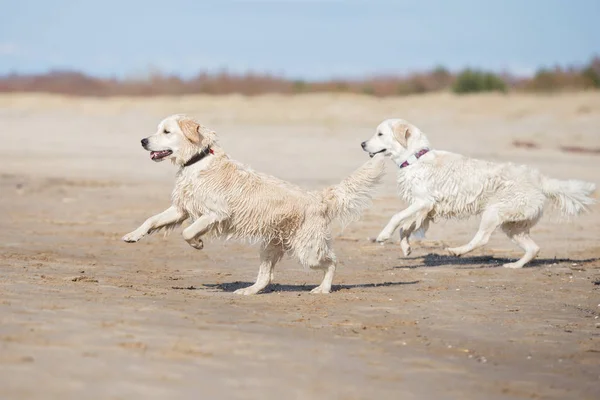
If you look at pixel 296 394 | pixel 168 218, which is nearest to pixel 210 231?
pixel 168 218

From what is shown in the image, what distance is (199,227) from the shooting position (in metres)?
9.53

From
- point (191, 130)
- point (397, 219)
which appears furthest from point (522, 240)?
point (191, 130)

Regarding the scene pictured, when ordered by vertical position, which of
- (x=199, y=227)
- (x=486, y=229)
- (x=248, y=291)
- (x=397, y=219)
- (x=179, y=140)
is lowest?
(x=248, y=291)

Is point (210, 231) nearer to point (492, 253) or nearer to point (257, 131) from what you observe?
point (492, 253)

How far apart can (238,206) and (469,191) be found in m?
3.72

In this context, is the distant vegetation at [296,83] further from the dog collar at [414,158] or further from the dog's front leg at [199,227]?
the dog's front leg at [199,227]

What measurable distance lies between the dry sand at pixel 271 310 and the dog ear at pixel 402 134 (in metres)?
1.44

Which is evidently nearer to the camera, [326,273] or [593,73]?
[326,273]

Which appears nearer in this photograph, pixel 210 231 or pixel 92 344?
pixel 92 344

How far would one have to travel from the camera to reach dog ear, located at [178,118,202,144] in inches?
382

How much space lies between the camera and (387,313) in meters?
8.66

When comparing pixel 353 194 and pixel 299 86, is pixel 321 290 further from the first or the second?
pixel 299 86

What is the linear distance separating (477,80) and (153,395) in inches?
1454

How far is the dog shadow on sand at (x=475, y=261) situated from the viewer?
1220 centimetres
